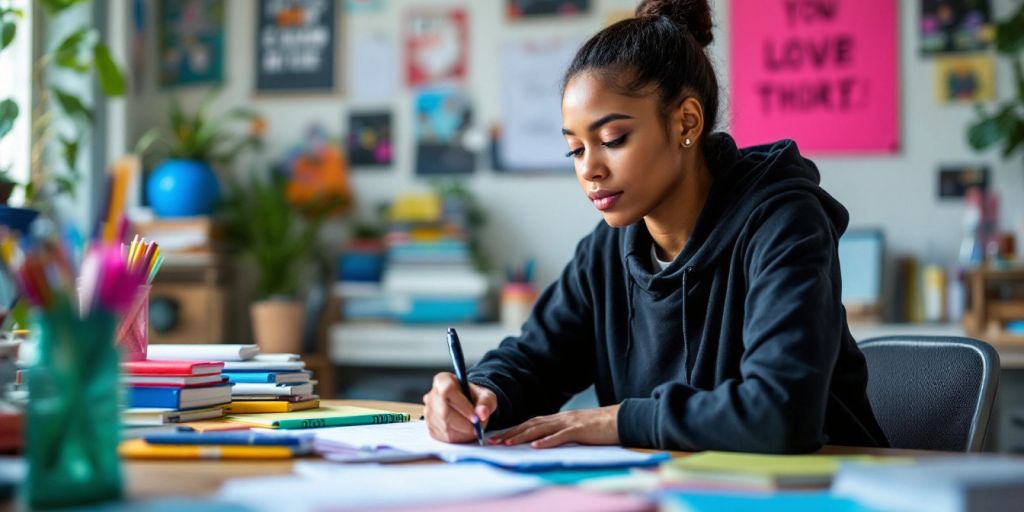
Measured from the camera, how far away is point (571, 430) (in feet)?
3.75

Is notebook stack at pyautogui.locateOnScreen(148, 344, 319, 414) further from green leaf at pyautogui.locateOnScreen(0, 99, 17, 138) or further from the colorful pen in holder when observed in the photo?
green leaf at pyautogui.locateOnScreen(0, 99, 17, 138)

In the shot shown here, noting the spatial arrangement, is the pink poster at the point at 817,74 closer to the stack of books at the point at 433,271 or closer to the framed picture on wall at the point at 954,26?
the framed picture on wall at the point at 954,26

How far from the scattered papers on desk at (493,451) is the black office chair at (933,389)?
53cm

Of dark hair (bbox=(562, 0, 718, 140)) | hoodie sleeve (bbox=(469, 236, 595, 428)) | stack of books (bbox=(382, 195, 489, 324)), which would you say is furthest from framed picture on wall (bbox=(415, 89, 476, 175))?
dark hair (bbox=(562, 0, 718, 140))

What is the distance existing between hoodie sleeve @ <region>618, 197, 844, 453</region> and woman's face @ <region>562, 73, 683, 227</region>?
0.71 ft

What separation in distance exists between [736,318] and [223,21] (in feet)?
9.38

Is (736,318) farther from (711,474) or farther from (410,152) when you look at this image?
(410,152)

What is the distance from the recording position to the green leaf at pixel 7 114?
2.39 m

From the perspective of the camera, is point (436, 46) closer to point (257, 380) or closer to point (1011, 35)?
point (1011, 35)

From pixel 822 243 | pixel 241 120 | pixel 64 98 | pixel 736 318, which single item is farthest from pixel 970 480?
pixel 241 120

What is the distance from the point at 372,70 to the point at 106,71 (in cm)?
99

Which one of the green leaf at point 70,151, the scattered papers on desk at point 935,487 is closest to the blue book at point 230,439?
the scattered papers on desk at point 935,487

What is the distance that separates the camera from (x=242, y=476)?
35.8 inches

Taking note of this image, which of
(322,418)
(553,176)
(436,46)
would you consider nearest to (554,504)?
(322,418)
